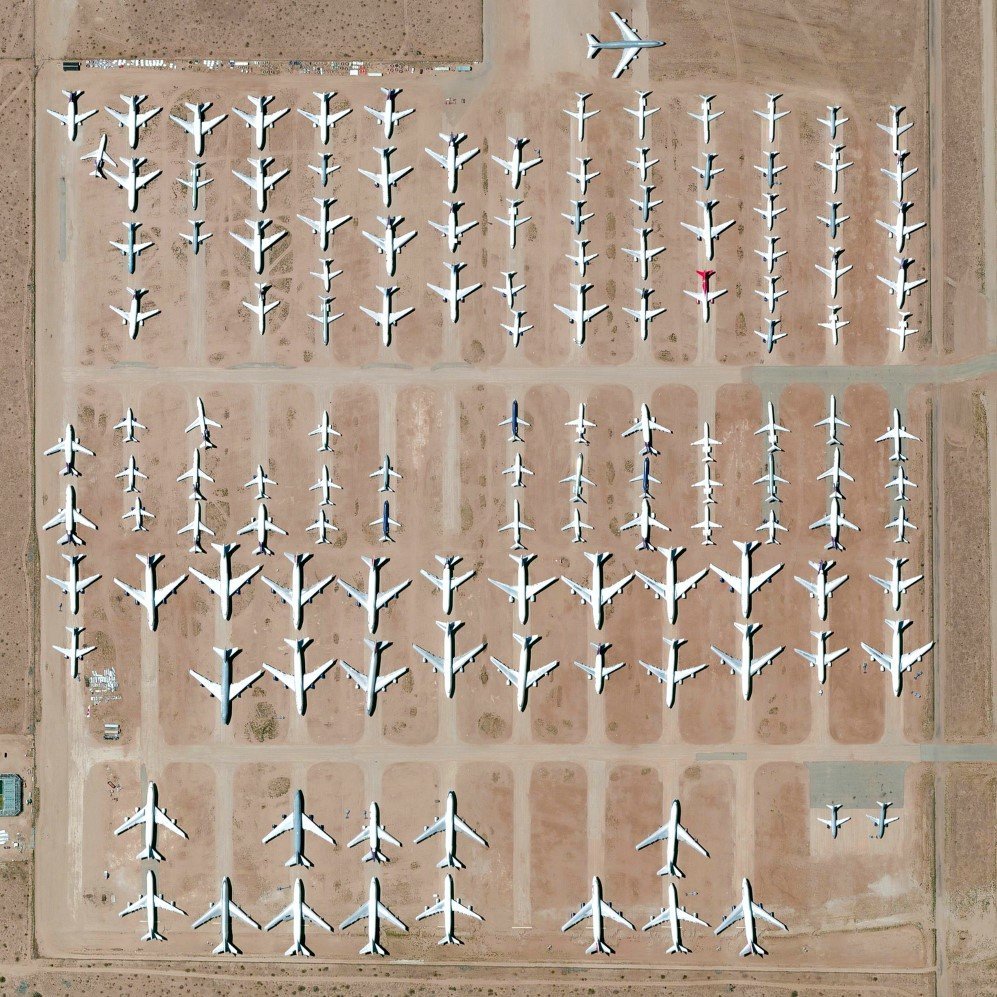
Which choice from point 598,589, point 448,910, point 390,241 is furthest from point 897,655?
point 390,241

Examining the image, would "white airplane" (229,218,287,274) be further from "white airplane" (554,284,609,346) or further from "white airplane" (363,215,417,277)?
"white airplane" (554,284,609,346)

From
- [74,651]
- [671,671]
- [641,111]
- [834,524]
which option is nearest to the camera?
[74,651]

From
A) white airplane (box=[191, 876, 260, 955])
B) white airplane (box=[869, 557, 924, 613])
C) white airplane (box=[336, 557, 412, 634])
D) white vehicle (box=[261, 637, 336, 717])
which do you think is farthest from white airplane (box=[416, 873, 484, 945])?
white airplane (box=[869, 557, 924, 613])

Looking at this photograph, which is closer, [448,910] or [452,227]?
[448,910]

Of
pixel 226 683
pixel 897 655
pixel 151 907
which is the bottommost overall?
pixel 151 907

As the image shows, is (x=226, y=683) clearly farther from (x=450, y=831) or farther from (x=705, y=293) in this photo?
(x=705, y=293)

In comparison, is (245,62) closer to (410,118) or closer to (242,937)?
(410,118)
